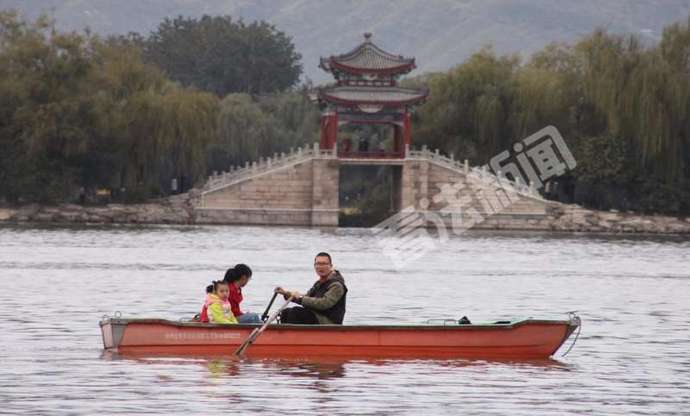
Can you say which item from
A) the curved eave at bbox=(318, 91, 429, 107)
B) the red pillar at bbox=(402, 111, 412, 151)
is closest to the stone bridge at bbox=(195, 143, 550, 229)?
the red pillar at bbox=(402, 111, 412, 151)

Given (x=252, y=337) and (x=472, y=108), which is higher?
(x=472, y=108)

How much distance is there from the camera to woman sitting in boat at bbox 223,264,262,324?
20.9 meters

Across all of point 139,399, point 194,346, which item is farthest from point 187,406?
point 194,346

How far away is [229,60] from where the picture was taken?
10800 centimetres

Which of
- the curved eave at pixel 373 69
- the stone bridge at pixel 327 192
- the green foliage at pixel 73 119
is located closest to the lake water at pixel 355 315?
the stone bridge at pixel 327 192

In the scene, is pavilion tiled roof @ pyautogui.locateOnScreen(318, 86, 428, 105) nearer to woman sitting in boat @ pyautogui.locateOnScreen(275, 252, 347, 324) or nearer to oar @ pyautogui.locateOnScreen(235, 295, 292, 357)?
woman sitting in boat @ pyautogui.locateOnScreen(275, 252, 347, 324)

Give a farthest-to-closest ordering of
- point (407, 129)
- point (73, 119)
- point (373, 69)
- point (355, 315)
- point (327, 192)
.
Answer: point (373, 69) < point (407, 129) < point (327, 192) < point (73, 119) < point (355, 315)

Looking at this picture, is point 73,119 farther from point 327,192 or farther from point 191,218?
point 327,192

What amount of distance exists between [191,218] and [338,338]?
50.4 metres

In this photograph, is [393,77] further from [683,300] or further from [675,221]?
[683,300]

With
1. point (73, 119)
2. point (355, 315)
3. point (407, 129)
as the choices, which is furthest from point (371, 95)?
point (355, 315)

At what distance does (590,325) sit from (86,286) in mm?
11659

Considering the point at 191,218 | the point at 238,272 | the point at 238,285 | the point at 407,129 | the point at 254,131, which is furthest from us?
the point at 254,131

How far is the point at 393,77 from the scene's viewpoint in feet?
238
